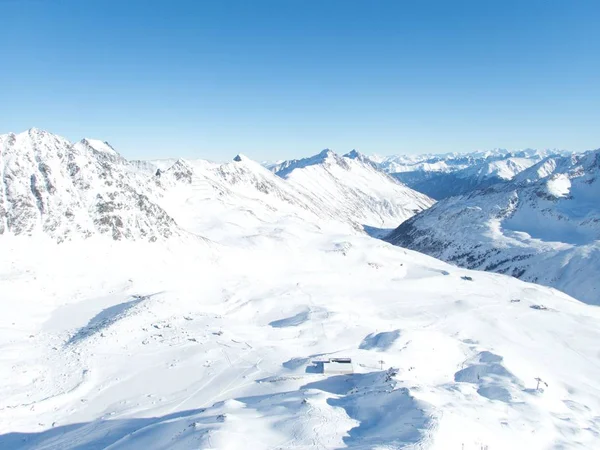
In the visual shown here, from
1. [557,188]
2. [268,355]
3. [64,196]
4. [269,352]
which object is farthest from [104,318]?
[557,188]

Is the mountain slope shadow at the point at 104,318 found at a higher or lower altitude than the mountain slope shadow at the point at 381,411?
higher

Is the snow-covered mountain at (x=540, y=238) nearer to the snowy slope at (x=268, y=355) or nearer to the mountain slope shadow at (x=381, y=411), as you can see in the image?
the snowy slope at (x=268, y=355)

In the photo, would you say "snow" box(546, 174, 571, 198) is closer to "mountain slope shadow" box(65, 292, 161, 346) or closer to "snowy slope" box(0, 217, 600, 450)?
"snowy slope" box(0, 217, 600, 450)

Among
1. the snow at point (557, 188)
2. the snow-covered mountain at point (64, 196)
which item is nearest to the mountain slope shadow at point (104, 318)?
the snow-covered mountain at point (64, 196)

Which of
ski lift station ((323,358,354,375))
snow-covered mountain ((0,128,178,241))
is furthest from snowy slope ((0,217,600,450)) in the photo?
snow-covered mountain ((0,128,178,241))

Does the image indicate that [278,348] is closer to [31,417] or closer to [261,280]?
[31,417]
